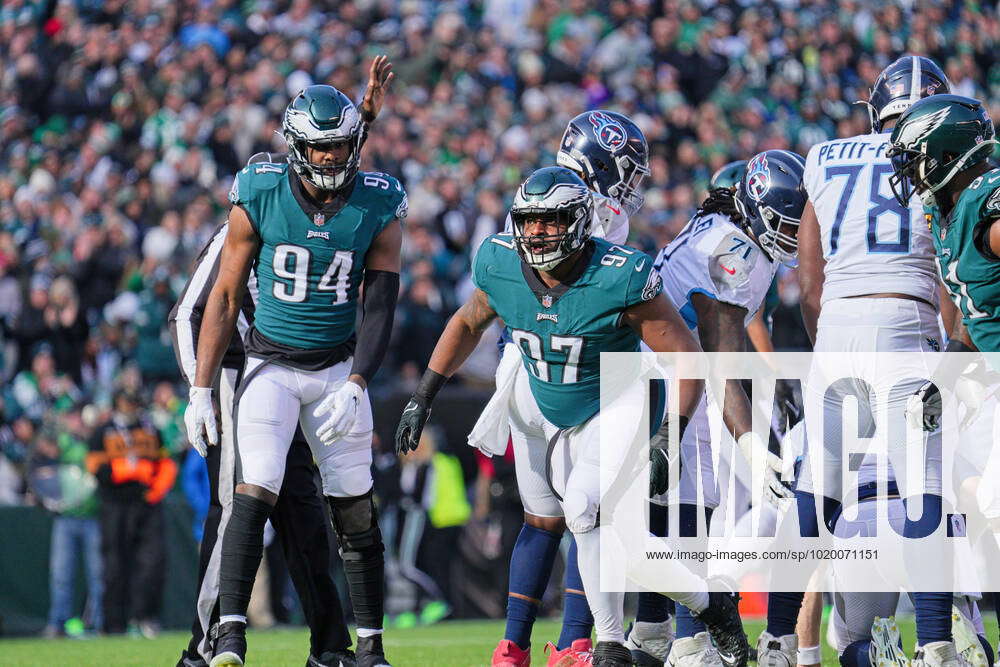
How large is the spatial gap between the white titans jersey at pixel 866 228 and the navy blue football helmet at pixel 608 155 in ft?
3.27

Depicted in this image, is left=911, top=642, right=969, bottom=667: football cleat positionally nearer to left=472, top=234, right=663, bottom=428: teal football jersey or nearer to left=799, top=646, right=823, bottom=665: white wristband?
left=799, top=646, right=823, bottom=665: white wristband

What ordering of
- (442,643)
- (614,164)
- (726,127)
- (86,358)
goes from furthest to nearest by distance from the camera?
(726,127) < (86,358) < (442,643) < (614,164)

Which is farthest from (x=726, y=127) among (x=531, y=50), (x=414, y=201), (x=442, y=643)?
(x=442, y=643)

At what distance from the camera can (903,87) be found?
609 centimetres

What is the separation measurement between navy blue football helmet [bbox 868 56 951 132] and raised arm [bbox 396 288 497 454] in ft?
6.29

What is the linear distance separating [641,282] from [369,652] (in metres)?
1.88

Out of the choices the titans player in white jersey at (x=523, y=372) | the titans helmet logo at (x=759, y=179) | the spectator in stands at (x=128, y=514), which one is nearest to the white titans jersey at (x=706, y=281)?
the titans helmet logo at (x=759, y=179)

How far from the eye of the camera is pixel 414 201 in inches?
599

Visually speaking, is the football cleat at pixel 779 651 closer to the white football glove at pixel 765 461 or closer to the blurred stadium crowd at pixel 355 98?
the white football glove at pixel 765 461

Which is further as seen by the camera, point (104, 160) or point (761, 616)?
point (104, 160)

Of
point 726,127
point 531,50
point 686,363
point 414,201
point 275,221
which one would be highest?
point 531,50

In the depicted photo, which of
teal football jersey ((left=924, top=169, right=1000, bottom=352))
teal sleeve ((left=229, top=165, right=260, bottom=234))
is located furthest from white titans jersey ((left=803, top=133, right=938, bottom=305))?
teal sleeve ((left=229, top=165, right=260, bottom=234))

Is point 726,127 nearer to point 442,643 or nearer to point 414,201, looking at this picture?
point 414,201

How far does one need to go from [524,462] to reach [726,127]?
1156 centimetres
